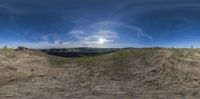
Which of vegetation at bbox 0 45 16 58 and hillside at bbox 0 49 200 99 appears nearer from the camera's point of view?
hillside at bbox 0 49 200 99

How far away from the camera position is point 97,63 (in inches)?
704

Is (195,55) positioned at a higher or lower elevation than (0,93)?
higher

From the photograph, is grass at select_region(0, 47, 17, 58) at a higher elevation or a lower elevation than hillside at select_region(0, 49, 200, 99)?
higher

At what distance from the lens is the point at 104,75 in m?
16.1

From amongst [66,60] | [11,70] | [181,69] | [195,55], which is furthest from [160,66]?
[11,70]

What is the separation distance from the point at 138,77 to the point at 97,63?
2.88 meters

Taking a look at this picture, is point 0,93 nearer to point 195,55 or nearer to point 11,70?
point 11,70

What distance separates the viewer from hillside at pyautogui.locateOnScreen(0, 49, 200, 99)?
43.0 ft

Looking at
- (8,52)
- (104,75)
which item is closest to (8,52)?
(8,52)

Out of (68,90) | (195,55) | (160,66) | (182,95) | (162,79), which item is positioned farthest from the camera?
(195,55)

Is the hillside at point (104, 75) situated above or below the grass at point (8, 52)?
below

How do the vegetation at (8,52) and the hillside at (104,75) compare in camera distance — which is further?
the vegetation at (8,52)

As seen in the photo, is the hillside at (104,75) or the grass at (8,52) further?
the grass at (8,52)

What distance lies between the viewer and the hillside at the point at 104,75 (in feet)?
43.0
